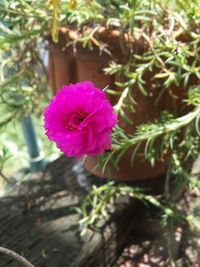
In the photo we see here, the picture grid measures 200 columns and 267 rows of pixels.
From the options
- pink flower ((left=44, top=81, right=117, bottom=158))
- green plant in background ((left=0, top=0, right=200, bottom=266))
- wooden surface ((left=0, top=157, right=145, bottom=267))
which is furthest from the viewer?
wooden surface ((left=0, top=157, right=145, bottom=267))

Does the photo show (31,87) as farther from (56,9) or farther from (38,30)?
(56,9)

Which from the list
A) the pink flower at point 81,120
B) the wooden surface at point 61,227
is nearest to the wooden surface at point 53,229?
the wooden surface at point 61,227

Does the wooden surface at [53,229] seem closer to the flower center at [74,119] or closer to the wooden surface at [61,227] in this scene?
the wooden surface at [61,227]

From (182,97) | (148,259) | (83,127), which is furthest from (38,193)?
(83,127)

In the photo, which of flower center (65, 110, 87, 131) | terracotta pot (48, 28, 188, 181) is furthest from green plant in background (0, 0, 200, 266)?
flower center (65, 110, 87, 131)

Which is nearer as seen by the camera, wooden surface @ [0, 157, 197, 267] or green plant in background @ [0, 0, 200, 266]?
green plant in background @ [0, 0, 200, 266]

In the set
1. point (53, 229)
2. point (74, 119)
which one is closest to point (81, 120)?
point (74, 119)

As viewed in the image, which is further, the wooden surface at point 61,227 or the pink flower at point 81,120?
the wooden surface at point 61,227

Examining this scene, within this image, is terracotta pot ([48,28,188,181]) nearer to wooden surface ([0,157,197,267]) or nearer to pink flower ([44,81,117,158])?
wooden surface ([0,157,197,267])
